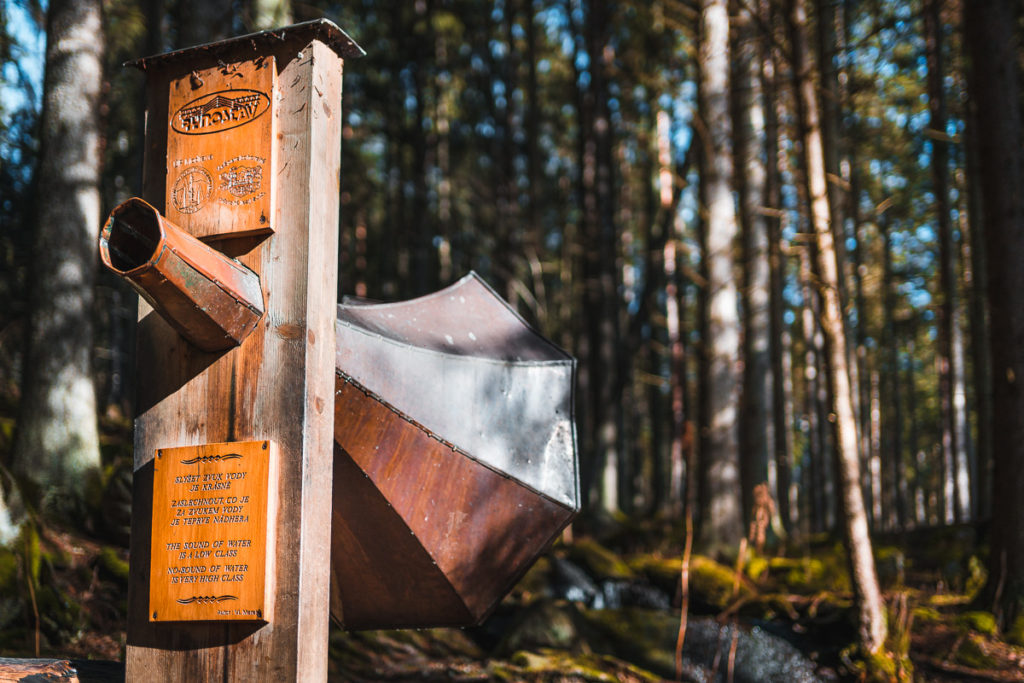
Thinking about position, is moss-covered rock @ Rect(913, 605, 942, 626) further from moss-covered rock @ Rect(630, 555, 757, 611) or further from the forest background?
moss-covered rock @ Rect(630, 555, 757, 611)

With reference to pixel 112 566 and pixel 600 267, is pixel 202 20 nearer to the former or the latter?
pixel 112 566

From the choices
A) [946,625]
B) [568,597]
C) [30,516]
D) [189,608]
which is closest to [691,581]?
[568,597]

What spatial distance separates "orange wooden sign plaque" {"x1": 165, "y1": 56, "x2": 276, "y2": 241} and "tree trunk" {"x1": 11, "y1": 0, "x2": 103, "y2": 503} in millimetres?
4606

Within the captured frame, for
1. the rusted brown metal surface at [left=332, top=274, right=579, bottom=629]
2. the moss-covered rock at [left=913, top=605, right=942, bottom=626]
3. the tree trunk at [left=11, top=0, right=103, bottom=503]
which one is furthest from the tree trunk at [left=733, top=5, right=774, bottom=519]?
the rusted brown metal surface at [left=332, top=274, right=579, bottom=629]

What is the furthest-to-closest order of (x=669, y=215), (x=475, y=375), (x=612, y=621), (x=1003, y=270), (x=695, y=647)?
(x=669, y=215) → (x=612, y=621) → (x=1003, y=270) → (x=695, y=647) → (x=475, y=375)

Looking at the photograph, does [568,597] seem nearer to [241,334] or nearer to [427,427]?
[427,427]

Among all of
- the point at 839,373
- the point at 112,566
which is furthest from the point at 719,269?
the point at 112,566

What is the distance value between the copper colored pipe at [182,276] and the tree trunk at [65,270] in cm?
475

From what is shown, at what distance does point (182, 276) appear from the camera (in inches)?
97.1

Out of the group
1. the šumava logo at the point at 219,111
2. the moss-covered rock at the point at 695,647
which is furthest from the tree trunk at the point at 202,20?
the moss-covered rock at the point at 695,647

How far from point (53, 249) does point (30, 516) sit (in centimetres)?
230

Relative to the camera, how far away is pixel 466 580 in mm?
3676

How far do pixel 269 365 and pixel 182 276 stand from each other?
40cm

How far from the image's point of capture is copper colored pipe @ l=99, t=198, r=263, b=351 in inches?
94.4
